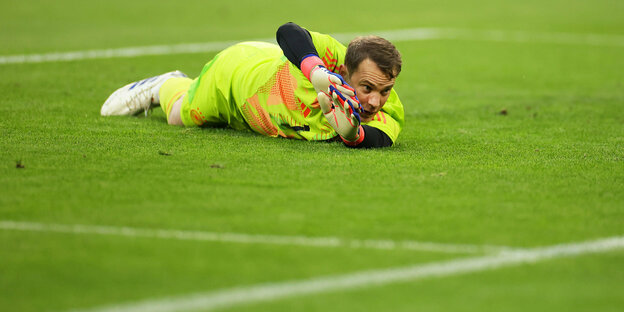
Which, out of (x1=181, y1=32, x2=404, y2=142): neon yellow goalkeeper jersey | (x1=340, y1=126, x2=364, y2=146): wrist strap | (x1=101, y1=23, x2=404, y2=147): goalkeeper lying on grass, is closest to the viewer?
(x1=101, y1=23, x2=404, y2=147): goalkeeper lying on grass

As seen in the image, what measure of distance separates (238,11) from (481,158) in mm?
11097

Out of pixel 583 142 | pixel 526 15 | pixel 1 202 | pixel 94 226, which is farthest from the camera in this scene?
pixel 526 15

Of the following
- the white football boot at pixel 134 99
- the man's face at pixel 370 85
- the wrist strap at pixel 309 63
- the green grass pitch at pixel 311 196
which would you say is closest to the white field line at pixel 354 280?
the green grass pitch at pixel 311 196

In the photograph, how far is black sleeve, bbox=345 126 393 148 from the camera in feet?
17.8

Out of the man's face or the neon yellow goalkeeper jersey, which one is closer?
the man's face

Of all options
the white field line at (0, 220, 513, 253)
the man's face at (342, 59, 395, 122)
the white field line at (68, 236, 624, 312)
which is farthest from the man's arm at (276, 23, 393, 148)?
the white field line at (68, 236, 624, 312)

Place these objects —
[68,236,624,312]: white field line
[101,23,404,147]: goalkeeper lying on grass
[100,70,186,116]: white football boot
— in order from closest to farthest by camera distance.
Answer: [68,236,624,312]: white field line → [101,23,404,147]: goalkeeper lying on grass → [100,70,186,116]: white football boot

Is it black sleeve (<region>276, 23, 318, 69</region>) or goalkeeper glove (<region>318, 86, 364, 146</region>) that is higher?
black sleeve (<region>276, 23, 318, 69</region>)

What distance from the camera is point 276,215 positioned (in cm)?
385

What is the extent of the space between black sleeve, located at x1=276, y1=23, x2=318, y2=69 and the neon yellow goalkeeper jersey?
111 mm

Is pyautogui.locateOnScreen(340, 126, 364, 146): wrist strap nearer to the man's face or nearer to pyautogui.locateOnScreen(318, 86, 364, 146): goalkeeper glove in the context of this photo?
pyautogui.locateOnScreen(318, 86, 364, 146): goalkeeper glove

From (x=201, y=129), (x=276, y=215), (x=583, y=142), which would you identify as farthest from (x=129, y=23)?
(x=276, y=215)

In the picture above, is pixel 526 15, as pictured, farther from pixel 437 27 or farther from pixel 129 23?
pixel 129 23

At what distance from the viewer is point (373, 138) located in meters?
5.43
